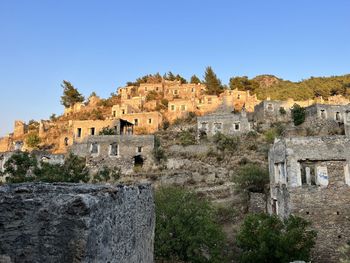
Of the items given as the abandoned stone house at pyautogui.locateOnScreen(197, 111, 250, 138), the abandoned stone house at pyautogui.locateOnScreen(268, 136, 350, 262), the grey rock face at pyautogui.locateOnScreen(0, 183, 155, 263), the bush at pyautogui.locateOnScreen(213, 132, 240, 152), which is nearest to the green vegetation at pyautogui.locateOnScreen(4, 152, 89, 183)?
the abandoned stone house at pyautogui.locateOnScreen(268, 136, 350, 262)

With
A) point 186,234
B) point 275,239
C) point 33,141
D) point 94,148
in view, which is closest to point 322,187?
point 275,239

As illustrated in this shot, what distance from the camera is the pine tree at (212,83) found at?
2547 inches

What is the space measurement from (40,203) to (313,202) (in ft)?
43.8

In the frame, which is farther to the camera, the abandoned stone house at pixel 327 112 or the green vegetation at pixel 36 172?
the abandoned stone house at pixel 327 112

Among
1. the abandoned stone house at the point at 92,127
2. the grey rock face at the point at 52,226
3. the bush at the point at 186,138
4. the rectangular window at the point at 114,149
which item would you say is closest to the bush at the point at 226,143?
the bush at the point at 186,138

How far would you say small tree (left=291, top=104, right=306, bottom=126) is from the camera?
148ft

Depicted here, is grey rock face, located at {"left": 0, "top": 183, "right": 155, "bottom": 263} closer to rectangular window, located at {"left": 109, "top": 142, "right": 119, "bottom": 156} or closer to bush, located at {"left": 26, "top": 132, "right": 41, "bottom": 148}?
rectangular window, located at {"left": 109, "top": 142, "right": 119, "bottom": 156}

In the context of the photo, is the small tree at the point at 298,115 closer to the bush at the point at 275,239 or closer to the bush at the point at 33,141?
the bush at the point at 275,239

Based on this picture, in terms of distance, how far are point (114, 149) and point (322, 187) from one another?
85.0ft

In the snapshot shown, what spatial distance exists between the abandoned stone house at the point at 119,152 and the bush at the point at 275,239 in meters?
22.9

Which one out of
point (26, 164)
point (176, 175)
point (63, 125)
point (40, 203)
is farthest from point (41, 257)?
point (63, 125)

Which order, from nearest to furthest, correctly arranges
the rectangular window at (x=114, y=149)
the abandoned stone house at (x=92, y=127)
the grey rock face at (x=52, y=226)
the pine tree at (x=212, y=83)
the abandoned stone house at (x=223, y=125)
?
the grey rock face at (x=52, y=226) < the rectangular window at (x=114, y=149) < the abandoned stone house at (x=223, y=125) < the abandoned stone house at (x=92, y=127) < the pine tree at (x=212, y=83)

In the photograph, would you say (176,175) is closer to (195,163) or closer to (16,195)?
(195,163)

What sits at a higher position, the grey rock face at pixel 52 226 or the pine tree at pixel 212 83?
the pine tree at pixel 212 83
